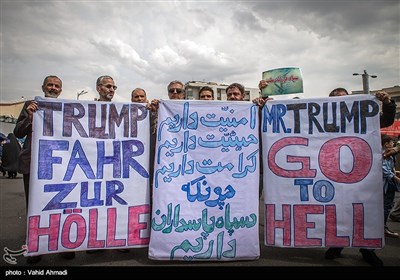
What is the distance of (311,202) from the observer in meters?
3.22

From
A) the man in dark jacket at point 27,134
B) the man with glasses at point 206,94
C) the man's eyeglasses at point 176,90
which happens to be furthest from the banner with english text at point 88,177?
the man with glasses at point 206,94

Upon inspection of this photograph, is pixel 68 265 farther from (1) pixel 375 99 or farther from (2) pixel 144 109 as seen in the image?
(1) pixel 375 99

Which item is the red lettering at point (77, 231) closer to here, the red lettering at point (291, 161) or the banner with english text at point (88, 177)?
the banner with english text at point (88, 177)

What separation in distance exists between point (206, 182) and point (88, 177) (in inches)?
50.6

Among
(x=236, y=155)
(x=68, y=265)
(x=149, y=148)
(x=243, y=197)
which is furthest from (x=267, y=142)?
(x=68, y=265)

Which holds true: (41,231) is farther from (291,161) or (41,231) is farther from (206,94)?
(291,161)

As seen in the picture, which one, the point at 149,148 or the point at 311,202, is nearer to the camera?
the point at 311,202

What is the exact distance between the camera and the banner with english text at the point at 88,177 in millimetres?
3062

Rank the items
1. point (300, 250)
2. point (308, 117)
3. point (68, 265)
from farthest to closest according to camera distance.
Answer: point (300, 250), point (308, 117), point (68, 265)

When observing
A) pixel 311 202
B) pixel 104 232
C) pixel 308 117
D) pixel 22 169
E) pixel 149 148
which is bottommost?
pixel 104 232

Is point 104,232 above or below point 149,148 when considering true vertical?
below

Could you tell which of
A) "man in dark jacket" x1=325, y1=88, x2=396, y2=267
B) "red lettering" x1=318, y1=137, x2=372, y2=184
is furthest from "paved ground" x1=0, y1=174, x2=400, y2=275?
"red lettering" x1=318, y1=137, x2=372, y2=184

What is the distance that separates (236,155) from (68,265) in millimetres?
2147

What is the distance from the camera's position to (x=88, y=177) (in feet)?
10.5
